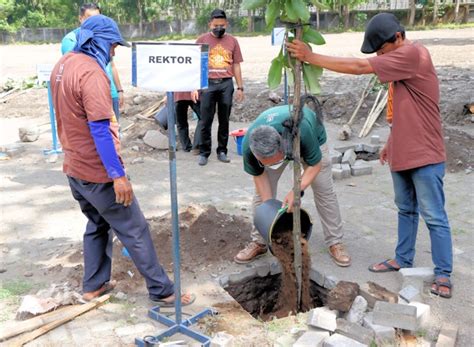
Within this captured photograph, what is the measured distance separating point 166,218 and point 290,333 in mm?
2363

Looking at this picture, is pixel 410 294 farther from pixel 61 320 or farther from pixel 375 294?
pixel 61 320

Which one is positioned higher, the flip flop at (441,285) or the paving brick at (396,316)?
the paving brick at (396,316)

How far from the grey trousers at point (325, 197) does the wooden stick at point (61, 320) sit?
154 cm

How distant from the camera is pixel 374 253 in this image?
16.5ft

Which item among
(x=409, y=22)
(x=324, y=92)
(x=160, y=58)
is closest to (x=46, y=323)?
(x=160, y=58)

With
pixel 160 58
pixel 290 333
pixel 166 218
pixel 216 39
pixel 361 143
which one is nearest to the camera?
pixel 160 58

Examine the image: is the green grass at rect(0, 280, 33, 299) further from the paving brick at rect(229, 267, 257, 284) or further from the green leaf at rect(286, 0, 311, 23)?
the green leaf at rect(286, 0, 311, 23)

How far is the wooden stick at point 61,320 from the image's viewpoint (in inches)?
145

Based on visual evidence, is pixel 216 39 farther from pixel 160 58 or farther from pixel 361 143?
pixel 160 58

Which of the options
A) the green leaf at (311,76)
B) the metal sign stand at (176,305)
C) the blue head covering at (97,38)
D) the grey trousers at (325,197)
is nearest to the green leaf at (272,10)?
the green leaf at (311,76)

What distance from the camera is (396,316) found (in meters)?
3.62

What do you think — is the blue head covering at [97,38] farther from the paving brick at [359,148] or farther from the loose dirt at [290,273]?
the paving brick at [359,148]

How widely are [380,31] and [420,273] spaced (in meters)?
1.90

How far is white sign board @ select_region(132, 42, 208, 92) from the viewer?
3.34m
